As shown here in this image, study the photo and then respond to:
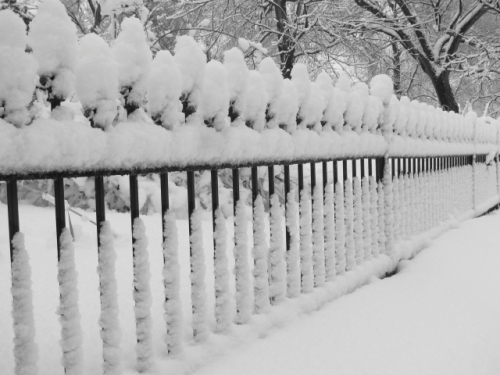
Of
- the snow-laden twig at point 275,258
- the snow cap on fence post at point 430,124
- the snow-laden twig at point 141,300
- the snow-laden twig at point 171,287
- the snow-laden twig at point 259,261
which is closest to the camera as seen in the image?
the snow-laden twig at point 141,300

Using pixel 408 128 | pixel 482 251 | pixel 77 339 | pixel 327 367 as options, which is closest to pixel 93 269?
pixel 77 339

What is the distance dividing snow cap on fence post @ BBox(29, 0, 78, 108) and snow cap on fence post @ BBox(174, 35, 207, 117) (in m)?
0.47

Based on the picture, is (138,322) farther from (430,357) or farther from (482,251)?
(482,251)

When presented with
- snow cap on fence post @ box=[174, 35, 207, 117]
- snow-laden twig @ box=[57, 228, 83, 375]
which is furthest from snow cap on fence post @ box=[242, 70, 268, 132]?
snow-laden twig @ box=[57, 228, 83, 375]

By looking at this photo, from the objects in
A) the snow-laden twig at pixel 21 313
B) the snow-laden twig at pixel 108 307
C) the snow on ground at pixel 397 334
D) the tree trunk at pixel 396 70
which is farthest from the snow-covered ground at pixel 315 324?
the tree trunk at pixel 396 70

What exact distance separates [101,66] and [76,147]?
10.9 inches

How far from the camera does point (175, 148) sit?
1656mm

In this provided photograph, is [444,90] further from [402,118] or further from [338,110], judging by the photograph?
[338,110]

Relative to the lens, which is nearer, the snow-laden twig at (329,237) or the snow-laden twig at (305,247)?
the snow-laden twig at (305,247)

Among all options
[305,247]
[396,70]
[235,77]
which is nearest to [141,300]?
[235,77]

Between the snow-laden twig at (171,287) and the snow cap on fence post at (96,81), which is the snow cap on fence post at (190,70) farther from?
the snow-laden twig at (171,287)

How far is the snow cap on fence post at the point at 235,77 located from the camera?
196 cm

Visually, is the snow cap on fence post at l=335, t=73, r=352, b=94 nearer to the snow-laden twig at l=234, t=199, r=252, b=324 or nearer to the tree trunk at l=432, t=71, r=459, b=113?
the snow-laden twig at l=234, t=199, r=252, b=324

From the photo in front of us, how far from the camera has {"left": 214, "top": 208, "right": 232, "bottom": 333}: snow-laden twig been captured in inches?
76.0
